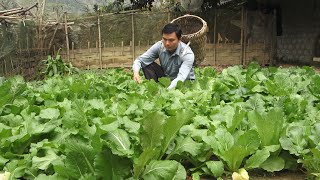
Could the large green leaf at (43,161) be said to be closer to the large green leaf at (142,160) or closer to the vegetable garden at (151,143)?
the vegetable garden at (151,143)

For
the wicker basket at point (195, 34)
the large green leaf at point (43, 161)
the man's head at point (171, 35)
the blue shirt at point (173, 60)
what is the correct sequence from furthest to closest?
the wicker basket at point (195, 34) → the blue shirt at point (173, 60) → the man's head at point (171, 35) → the large green leaf at point (43, 161)

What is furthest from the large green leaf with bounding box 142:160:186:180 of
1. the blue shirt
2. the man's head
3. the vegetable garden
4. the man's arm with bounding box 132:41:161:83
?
the man's arm with bounding box 132:41:161:83

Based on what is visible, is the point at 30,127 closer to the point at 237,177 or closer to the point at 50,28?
the point at 237,177

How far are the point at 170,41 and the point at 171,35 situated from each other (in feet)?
0.28

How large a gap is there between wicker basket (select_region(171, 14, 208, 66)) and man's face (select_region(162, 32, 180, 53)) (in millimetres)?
4558

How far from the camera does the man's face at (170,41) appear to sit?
17.4 ft

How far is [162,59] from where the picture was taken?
19.2 ft

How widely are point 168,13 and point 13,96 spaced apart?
1171 cm

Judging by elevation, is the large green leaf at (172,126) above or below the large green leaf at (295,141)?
above

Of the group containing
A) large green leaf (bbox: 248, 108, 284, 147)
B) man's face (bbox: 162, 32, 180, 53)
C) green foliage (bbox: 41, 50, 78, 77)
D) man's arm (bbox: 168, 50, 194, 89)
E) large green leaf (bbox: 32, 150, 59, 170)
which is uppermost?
man's face (bbox: 162, 32, 180, 53)

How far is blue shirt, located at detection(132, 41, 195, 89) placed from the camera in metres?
5.34

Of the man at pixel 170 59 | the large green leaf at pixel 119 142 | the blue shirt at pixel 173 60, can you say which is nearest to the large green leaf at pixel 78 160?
the large green leaf at pixel 119 142

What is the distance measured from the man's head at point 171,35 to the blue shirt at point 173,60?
16cm

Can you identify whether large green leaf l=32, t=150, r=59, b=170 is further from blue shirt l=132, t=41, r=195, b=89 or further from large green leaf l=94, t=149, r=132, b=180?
blue shirt l=132, t=41, r=195, b=89
